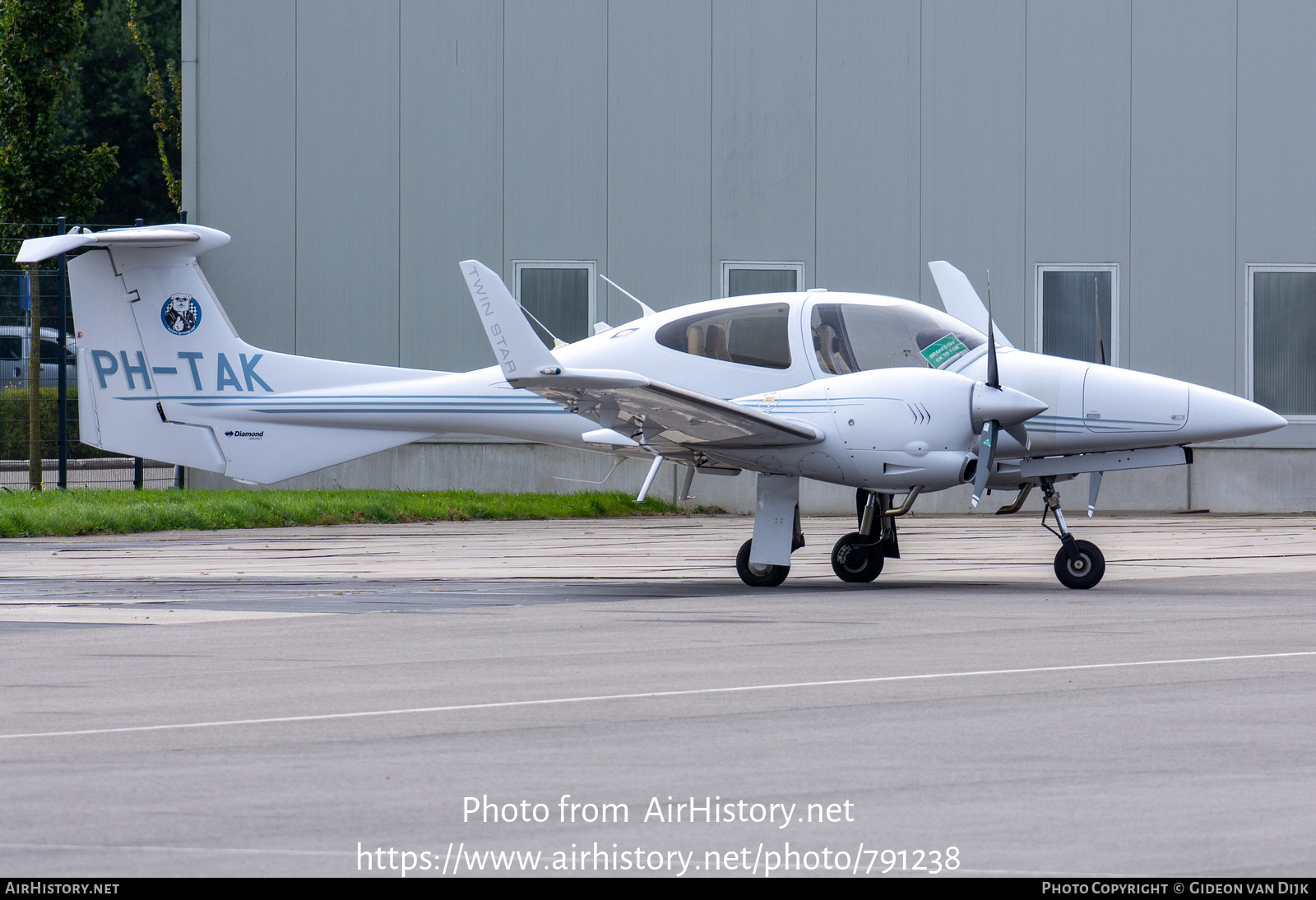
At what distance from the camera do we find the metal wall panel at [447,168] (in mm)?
20984

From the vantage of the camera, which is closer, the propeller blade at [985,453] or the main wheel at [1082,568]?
the propeller blade at [985,453]

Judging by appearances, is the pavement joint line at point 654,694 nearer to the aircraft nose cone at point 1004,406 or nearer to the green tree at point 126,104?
the aircraft nose cone at point 1004,406

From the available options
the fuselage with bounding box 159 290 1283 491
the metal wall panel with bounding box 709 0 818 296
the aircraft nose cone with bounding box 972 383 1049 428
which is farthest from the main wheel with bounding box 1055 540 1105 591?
the metal wall panel with bounding box 709 0 818 296

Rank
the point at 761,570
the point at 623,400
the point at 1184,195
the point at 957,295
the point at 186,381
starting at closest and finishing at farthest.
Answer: the point at 623,400
the point at 761,570
the point at 186,381
the point at 957,295
the point at 1184,195

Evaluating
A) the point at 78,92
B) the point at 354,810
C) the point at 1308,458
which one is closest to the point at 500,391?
the point at 354,810

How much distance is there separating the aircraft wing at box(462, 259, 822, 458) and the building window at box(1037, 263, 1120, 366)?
11572 mm

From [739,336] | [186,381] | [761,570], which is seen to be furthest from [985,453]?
[186,381]

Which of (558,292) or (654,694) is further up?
(558,292)

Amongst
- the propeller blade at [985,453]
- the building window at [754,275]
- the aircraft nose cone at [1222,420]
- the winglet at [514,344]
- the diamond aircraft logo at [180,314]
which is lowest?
the propeller blade at [985,453]

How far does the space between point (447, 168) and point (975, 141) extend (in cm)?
783

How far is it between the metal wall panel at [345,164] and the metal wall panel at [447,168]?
0.23 m

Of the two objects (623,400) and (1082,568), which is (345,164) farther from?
(1082,568)

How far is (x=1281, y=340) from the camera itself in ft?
69.6

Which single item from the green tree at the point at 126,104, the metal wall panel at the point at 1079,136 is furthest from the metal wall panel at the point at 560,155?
the green tree at the point at 126,104
